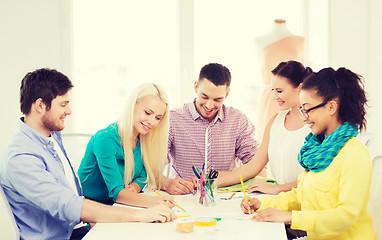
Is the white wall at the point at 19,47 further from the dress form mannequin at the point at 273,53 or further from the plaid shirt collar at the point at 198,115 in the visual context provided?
the dress form mannequin at the point at 273,53

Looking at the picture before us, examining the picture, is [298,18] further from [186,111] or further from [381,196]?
[381,196]

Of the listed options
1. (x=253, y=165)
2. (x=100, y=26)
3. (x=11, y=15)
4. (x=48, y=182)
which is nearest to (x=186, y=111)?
(x=253, y=165)

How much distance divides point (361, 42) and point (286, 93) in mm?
2073

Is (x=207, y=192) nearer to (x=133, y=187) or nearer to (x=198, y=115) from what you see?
(x=133, y=187)

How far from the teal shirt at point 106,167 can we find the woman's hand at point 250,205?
57cm

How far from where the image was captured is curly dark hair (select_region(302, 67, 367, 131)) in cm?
158

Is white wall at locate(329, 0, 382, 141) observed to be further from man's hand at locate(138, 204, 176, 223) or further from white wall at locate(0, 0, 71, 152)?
man's hand at locate(138, 204, 176, 223)

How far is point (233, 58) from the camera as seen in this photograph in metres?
4.35

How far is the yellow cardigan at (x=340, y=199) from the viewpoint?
57.4 inches

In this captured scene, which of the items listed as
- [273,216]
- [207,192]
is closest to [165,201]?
[207,192]

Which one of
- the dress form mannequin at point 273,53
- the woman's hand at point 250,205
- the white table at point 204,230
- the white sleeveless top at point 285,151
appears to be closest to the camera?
the white table at point 204,230

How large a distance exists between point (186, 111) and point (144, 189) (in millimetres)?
743

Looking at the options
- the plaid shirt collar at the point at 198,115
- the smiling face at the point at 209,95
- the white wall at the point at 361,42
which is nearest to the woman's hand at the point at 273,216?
the smiling face at the point at 209,95

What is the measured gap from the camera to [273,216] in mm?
1572
